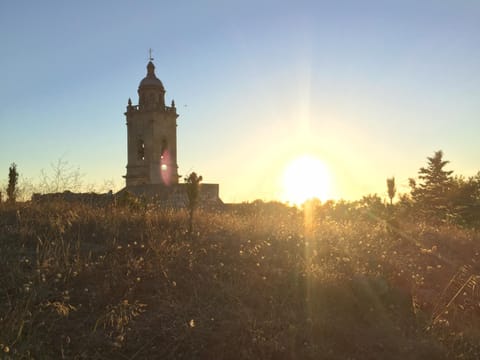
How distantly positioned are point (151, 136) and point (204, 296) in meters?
32.6

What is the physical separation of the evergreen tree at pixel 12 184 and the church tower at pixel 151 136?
24654 millimetres

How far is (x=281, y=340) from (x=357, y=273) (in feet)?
7.47

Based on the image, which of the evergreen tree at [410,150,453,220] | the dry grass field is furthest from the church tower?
the dry grass field

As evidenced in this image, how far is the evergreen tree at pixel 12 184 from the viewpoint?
916 centimetres

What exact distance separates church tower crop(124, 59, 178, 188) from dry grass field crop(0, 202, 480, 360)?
94.5ft

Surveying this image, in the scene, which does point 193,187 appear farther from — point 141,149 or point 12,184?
point 141,149

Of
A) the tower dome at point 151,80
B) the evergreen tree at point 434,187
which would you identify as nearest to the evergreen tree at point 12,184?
the evergreen tree at point 434,187

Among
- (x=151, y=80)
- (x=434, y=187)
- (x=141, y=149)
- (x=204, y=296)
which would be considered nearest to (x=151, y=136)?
(x=141, y=149)

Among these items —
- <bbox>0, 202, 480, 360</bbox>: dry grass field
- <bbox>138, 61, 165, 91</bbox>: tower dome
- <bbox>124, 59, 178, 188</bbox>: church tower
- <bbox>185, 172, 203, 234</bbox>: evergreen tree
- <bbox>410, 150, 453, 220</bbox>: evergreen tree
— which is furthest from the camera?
<bbox>138, 61, 165, 91</bbox>: tower dome

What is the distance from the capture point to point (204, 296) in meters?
5.07

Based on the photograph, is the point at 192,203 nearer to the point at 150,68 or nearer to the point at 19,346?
the point at 19,346

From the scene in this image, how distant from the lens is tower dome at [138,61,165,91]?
36906 mm

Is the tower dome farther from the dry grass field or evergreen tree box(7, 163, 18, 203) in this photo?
the dry grass field

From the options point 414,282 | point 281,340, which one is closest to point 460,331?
point 414,282
